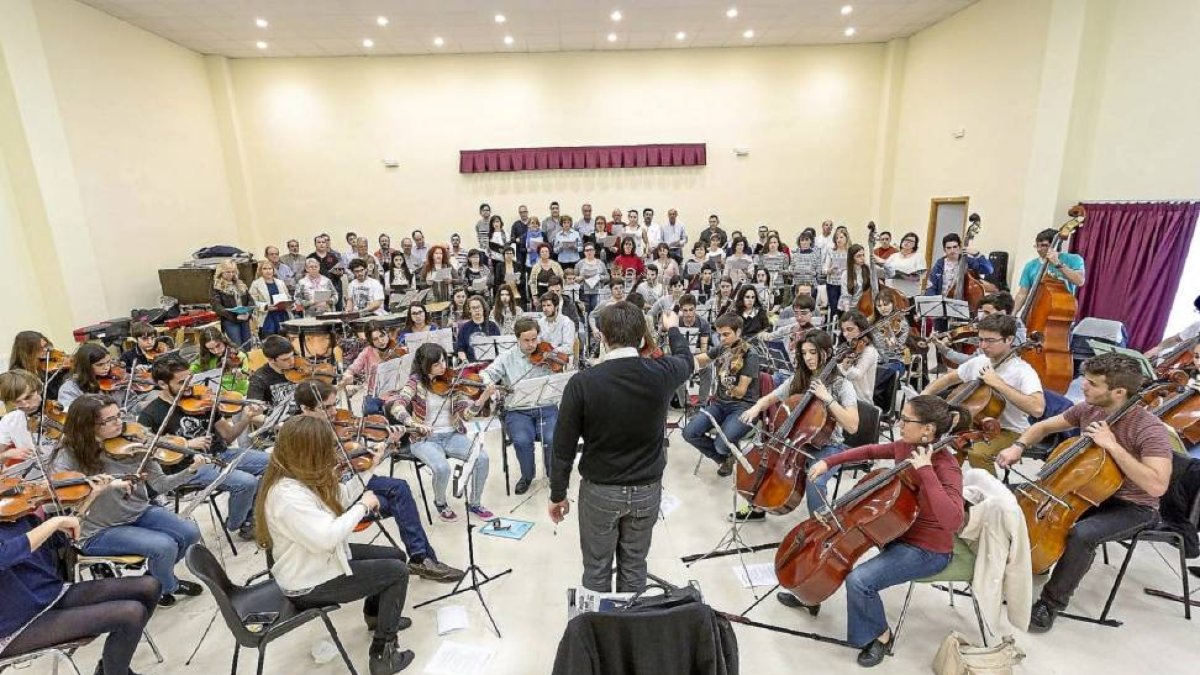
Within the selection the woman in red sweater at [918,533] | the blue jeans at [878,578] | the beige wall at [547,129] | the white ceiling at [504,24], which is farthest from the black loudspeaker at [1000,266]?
the blue jeans at [878,578]

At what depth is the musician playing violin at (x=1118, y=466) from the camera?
2.63 m

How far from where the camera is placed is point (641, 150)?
11484 millimetres

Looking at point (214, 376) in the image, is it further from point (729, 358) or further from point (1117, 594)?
point (1117, 594)

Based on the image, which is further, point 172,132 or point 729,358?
point 172,132

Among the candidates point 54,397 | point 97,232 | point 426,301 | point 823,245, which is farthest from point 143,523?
point 823,245

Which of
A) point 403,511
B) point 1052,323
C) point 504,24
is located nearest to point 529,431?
point 403,511

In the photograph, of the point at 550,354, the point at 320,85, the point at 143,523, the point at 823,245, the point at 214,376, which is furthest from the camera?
the point at 320,85

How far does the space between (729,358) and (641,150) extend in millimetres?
8014

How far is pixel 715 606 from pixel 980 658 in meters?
1.24

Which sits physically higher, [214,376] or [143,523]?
[214,376]

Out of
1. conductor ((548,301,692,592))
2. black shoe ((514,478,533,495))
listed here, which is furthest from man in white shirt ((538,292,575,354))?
conductor ((548,301,692,592))

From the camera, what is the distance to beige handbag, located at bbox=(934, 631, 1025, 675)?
2443 mm

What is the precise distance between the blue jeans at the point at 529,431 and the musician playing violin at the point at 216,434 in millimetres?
1725

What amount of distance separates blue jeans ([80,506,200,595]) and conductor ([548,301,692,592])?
2.17 m
